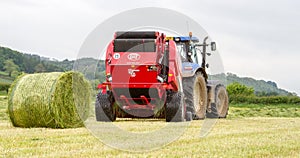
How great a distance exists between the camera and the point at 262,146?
709 cm

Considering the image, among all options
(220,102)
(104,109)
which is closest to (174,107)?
(104,109)

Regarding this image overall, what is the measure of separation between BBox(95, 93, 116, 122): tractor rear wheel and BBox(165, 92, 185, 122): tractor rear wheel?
1.44m

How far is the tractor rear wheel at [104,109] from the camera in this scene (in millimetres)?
12234

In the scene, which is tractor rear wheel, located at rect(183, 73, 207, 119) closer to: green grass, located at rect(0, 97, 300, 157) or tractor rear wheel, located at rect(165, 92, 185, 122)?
tractor rear wheel, located at rect(165, 92, 185, 122)

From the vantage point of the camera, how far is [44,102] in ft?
34.0

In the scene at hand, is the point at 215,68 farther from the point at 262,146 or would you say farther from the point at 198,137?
the point at 262,146

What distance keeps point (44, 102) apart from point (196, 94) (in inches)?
199

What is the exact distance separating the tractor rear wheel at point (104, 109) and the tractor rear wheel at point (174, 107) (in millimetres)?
1435

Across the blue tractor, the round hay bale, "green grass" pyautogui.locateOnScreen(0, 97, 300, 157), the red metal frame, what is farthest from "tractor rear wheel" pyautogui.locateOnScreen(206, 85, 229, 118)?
"green grass" pyautogui.locateOnScreen(0, 97, 300, 157)

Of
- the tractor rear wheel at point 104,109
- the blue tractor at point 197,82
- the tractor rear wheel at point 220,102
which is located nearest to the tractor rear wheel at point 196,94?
the blue tractor at point 197,82

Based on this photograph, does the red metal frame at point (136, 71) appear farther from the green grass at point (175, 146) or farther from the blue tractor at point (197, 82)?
the green grass at point (175, 146)

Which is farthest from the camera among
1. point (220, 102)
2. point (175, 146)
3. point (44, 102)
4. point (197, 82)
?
point (220, 102)

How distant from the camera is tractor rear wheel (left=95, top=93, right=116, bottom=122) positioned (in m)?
12.2

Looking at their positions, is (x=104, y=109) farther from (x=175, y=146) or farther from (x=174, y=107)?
(x=175, y=146)
